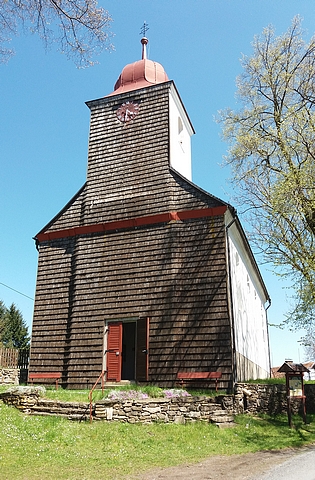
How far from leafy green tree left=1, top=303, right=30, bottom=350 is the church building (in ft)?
91.0

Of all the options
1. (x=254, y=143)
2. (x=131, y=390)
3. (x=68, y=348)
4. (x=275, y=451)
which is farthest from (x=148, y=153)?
(x=275, y=451)

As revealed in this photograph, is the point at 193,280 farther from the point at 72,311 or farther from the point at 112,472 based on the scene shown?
the point at 112,472

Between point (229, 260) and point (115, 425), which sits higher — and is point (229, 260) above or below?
above

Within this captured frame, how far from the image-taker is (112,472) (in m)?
7.96

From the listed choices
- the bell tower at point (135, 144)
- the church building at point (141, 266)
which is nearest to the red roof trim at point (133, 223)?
the church building at point (141, 266)

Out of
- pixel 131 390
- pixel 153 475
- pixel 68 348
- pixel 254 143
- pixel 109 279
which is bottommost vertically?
pixel 153 475

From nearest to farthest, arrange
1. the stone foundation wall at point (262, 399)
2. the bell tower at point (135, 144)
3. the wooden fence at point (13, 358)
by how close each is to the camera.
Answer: the stone foundation wall at point (262, 399) < the bell tower at point (135, 144) < the wooden fence at point (13, 358)

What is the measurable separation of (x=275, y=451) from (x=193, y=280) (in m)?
6.04

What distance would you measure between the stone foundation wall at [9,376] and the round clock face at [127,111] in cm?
1174

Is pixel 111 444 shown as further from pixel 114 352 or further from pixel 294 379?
pixel 294 379

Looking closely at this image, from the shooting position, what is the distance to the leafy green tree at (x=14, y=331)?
42656 millimetres

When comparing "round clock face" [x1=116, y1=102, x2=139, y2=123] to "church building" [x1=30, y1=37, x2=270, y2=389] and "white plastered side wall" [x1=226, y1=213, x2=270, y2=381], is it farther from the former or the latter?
"white plastered side wall" [x1=226, y1=213, x2=270, y2=381]

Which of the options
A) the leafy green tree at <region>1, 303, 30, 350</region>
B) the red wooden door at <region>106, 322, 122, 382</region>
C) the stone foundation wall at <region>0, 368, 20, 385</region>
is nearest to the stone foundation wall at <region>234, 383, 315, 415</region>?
the red wooden door at <region>106, 322, 122, 382</region>

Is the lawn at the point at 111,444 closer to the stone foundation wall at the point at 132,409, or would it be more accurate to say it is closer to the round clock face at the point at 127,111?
the stone foundation wall at the point at 132,409
